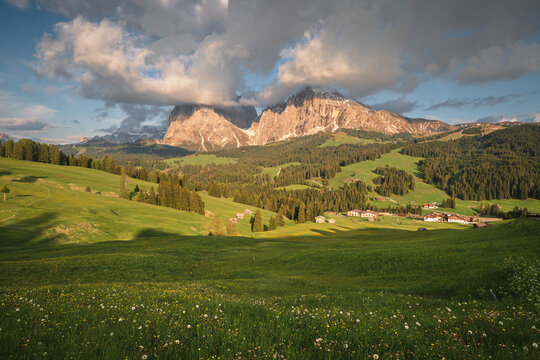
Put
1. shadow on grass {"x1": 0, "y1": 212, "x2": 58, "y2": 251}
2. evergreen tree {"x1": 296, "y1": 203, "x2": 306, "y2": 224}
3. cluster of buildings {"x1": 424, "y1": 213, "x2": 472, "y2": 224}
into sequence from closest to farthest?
shadow on grass {"x1": 0, "y1": 212, "x2": 58, "y2": 251}, evergreen tree {"x1": 296, "y1": 203, "x2": 306, "y2": 224}, cluster of buildings {"x1": 424, "y1": 213, "x2": 472, "y2": 224}

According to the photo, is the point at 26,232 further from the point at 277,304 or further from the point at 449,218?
the point at 449,218

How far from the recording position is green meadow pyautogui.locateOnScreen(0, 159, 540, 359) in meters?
4.71

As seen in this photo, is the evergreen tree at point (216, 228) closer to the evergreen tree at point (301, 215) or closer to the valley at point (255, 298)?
the valley at point (255, 298)

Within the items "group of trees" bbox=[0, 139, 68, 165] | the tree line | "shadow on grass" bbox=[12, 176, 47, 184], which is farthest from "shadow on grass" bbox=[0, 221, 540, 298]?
"group of trees" bbox=[0, 139, 68, 165]

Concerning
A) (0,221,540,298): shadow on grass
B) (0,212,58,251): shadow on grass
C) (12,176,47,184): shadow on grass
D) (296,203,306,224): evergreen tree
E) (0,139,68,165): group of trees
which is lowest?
(296,203,306,224): evergreen tree

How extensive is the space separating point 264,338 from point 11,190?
364 feet

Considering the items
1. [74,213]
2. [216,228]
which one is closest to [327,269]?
[216,228]

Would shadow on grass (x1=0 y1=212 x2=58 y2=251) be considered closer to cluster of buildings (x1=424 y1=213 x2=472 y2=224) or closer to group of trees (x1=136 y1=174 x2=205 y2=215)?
group of trees (x1=136 y1=174 x2=205 y2=215)

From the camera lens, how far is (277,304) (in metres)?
11.4

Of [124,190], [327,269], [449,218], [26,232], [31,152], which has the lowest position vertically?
[449,218]

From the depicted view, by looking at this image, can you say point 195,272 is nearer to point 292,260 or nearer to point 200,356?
point 292,260

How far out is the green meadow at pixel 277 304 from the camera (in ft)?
15.5

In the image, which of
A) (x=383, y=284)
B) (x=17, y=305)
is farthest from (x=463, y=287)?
(x=17, y=305)

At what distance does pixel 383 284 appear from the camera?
21.2m
